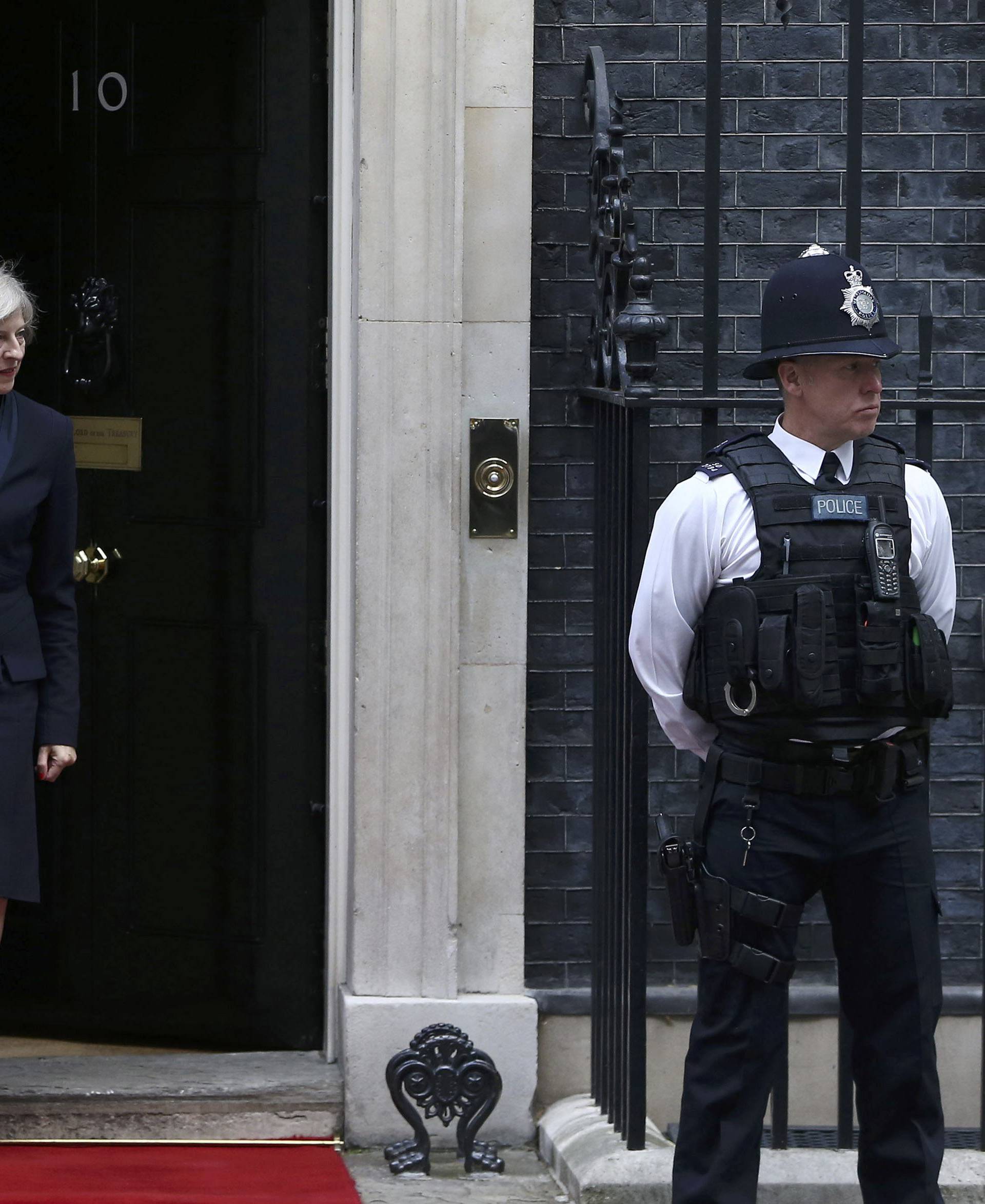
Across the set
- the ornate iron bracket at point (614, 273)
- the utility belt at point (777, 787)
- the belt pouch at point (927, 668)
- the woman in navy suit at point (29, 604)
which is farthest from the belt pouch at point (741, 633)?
the woman in navy suit at point (29, 604)

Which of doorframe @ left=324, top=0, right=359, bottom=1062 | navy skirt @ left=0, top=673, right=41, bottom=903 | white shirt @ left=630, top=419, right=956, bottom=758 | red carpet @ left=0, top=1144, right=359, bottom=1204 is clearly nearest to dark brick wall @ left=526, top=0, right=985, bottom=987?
doorframe @ left=324, top=0, right=359, bottom=1062

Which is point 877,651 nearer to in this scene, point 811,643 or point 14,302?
point 811,643

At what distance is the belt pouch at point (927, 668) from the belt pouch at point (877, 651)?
40mm

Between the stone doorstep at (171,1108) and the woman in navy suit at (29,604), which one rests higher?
the woman in navy suit at (29,604)

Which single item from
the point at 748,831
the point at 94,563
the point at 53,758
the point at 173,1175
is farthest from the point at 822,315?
the point at 173,1175

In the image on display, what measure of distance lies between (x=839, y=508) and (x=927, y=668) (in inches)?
13.5

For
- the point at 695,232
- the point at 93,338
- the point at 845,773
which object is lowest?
the point at 845,773

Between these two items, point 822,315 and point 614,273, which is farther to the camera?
point 614,273

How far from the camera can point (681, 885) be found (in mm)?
3719

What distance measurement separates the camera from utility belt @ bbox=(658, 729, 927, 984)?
354 centimetres

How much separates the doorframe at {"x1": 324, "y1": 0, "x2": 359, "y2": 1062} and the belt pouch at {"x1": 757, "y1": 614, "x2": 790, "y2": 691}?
149cm

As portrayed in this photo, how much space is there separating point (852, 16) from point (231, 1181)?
306cm

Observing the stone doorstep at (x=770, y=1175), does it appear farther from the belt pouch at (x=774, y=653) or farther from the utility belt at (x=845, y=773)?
the belt pouch at (x=774, y=653)

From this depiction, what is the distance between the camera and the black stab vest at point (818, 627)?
3.47 m
